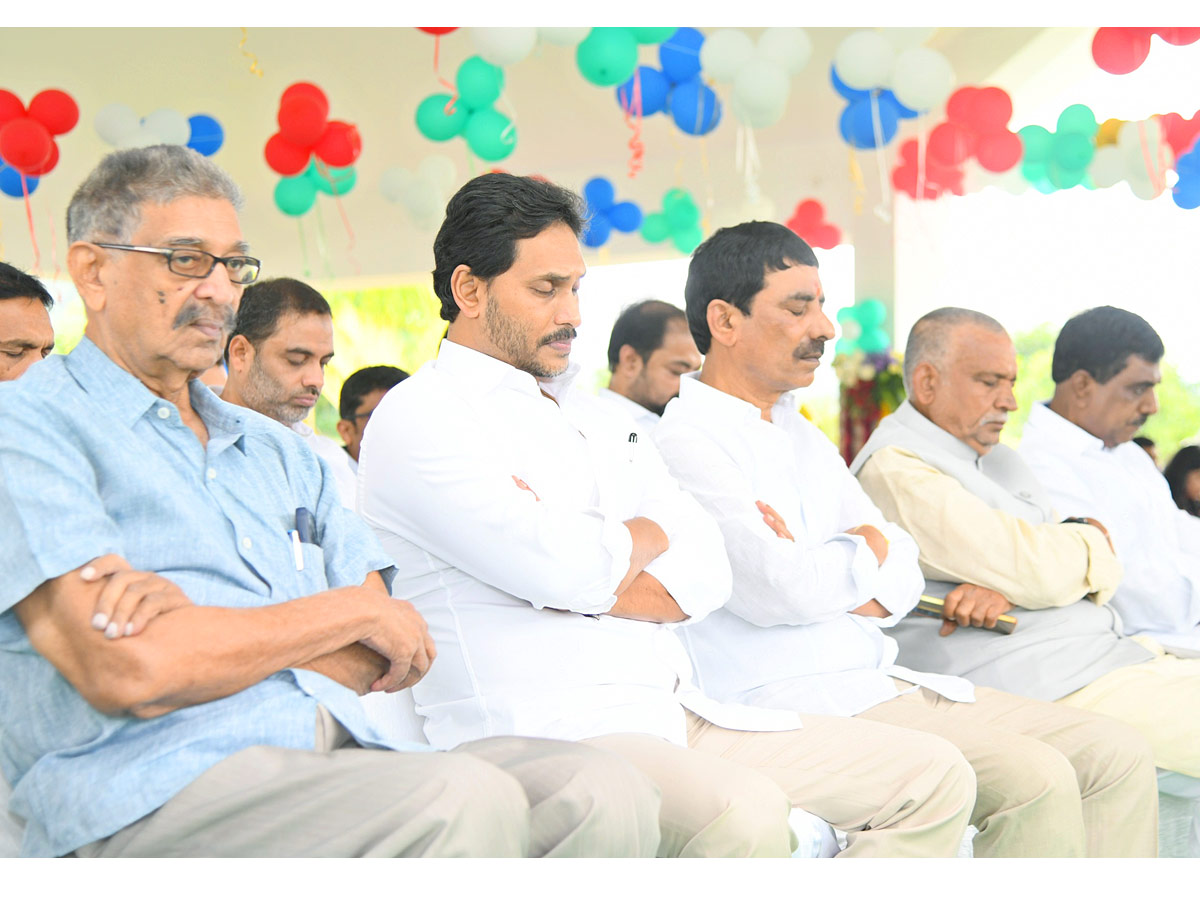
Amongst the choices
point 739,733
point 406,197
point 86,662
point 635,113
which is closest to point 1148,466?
point 739,733

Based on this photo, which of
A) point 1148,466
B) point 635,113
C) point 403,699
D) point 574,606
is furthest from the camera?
point 635,113

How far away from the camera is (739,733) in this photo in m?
1.89

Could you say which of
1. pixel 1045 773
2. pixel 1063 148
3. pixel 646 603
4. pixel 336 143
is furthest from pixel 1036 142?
pixel 646 603

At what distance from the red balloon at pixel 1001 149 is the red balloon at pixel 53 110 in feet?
11.8

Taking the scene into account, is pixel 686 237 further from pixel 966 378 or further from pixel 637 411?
pixel 966 378

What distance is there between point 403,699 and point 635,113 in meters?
3.37

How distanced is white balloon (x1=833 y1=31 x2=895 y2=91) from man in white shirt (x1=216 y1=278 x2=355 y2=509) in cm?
253

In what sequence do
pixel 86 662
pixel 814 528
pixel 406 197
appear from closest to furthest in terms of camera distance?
pixel 86 662 → pixel 814 528 → pixel 406 197

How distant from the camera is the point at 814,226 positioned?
6.91 metres

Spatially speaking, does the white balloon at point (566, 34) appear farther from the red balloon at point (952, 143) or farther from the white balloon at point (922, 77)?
the red balloon at point (952, 143)

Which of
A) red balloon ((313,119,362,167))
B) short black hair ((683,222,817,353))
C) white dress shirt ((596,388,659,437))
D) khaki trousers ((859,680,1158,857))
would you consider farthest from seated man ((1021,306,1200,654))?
red balloon ((313,119,362,167))

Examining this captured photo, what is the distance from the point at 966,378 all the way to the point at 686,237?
3.62 meters

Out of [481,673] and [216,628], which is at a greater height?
[216,628]
